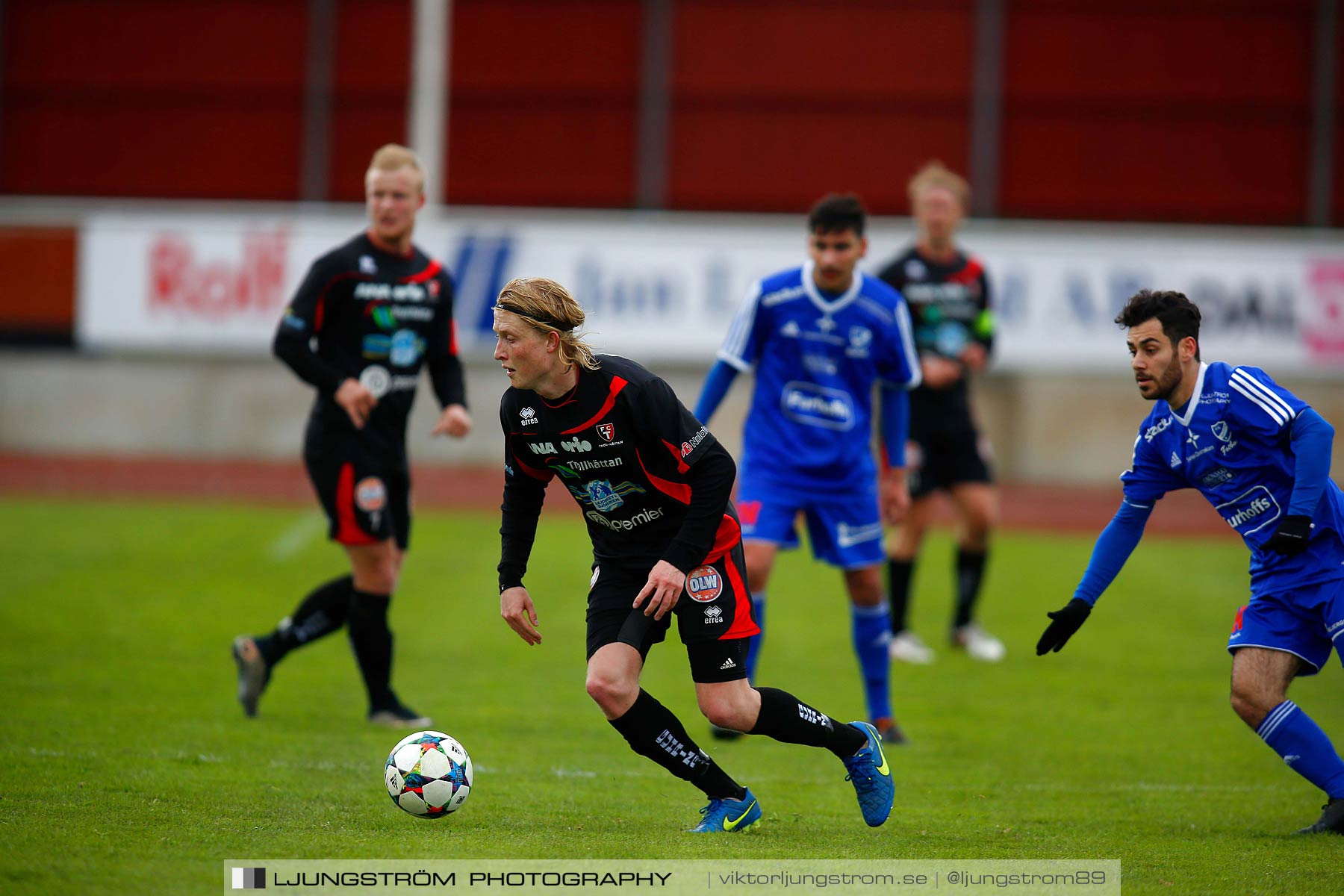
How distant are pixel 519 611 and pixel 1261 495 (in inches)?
105

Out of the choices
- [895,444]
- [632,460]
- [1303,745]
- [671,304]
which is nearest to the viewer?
[632,460]

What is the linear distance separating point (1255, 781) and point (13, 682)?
5951mm

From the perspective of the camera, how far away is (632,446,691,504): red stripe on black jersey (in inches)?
191

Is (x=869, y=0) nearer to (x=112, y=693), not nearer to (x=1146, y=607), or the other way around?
(x=1146, y=607)

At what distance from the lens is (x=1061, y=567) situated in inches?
476

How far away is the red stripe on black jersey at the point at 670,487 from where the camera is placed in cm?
485

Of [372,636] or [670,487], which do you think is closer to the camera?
[670,487]

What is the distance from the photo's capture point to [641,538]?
4.98 meters

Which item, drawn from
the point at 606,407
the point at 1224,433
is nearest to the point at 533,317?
the point at 606,407

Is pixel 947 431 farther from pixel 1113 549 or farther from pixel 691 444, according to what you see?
pixel 691 444

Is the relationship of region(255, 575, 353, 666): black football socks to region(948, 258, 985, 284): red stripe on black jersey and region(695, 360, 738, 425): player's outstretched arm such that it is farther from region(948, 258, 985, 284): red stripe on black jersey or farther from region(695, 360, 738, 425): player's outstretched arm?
region(948, 258, 985, 284): red stripe on black jersey

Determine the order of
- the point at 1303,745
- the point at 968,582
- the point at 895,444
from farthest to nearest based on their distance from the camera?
the point at 968,582 < the point at 895,444 < the point at 1303,745

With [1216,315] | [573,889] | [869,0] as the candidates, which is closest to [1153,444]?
[573,889]

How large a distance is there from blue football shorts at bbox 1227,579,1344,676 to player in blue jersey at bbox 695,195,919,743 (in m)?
1.93
